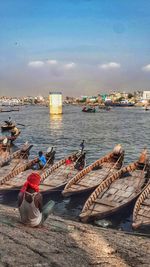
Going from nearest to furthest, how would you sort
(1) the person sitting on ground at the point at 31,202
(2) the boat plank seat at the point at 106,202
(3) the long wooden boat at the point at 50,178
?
(1) the person sitting on ground at the point at 31,202 < (2) the boat plank seat at the point at 106,202 < (3) the long wooden boat at the point at 50,178

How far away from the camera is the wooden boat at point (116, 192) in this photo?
15469 millimetres

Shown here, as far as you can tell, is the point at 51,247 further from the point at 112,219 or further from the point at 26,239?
the point at 112,219

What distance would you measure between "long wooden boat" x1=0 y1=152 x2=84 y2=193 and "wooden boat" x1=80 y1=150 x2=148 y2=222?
295 cm

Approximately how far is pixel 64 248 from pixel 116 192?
9514 millimetres

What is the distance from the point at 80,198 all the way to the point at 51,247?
11203mm

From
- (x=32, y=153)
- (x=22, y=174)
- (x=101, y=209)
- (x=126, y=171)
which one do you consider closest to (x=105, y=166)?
(x=126, y=171)

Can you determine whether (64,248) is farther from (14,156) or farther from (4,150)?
(4,150)

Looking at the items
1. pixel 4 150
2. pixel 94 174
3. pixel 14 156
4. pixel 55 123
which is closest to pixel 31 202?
pixel 94 174

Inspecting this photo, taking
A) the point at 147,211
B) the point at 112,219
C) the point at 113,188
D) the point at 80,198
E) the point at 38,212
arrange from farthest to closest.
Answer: the point at 80,198 < the point at 113,188 < the point at 112,219 < the point at 147,211 < the point at 38,212

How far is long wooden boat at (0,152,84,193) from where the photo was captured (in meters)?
19.2

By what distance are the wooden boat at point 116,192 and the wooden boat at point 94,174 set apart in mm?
1063

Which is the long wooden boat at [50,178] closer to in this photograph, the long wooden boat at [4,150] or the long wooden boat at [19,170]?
the long wooden boat at [19,170]

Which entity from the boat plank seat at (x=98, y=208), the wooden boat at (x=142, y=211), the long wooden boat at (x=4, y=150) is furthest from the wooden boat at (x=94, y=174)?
the long wooden boat at (x=4, y=150)

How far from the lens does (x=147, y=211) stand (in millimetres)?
15156
